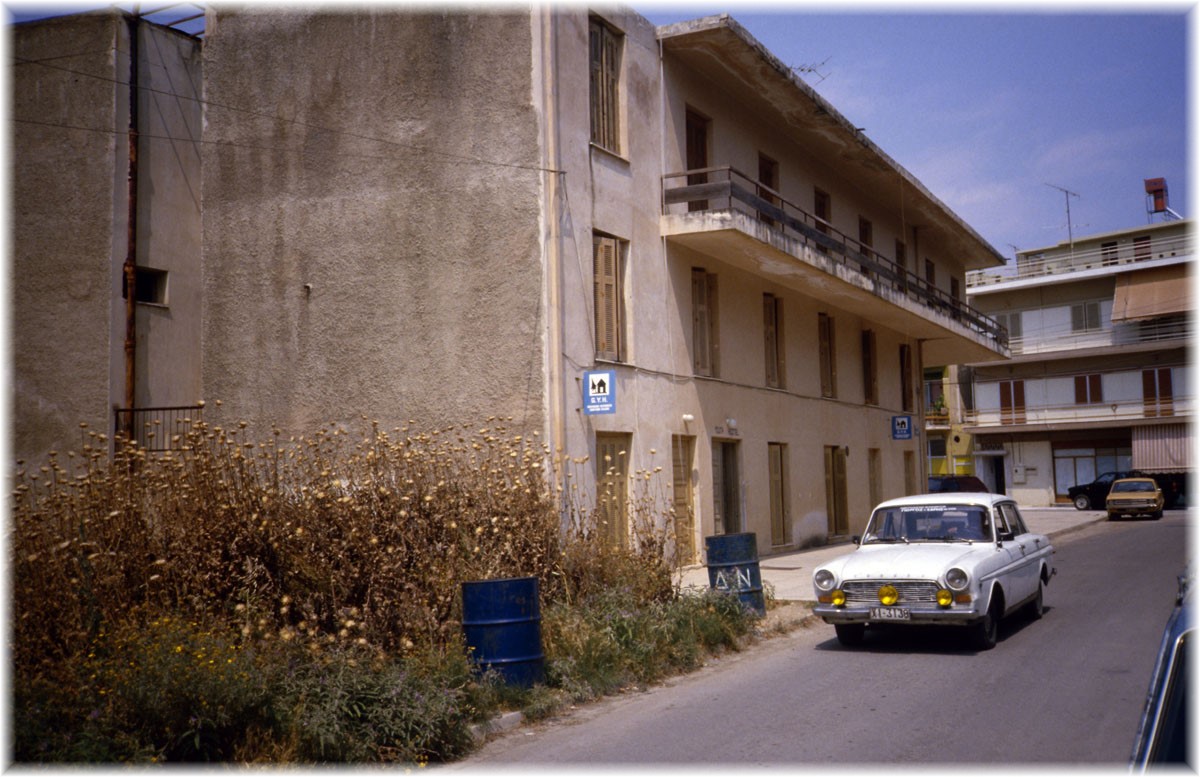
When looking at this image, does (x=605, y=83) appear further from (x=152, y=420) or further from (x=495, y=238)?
(x=152, y=420)

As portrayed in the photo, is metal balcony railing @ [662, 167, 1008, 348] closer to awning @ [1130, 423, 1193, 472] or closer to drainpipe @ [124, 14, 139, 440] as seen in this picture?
drainpipe @ [124, 14, 139, 440]

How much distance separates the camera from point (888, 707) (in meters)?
8.25

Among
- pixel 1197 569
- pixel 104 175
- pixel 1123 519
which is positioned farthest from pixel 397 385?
pixel 1123 519

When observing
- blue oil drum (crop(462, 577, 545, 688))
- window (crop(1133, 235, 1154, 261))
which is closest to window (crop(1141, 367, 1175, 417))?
window (crop(1133, 235, 1154, 261))

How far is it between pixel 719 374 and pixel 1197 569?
55.4 ft

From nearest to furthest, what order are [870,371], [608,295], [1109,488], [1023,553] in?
[1023,553] → [608,295] → [870,371] → [1109,488]

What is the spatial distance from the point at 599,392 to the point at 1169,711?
12.8m

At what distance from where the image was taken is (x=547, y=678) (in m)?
9.09

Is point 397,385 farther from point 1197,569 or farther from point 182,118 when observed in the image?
point 1197,569

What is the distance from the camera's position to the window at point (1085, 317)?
173 feet

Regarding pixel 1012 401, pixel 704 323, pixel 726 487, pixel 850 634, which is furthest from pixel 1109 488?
pixel 850 634

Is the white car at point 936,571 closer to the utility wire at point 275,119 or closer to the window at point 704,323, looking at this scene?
the utility wire at point 275,119

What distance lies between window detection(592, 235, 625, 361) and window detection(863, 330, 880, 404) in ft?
43.2

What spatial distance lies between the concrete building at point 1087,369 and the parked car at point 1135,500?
1110 centimetres
